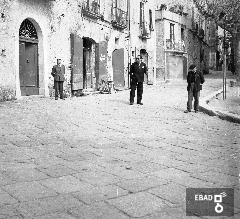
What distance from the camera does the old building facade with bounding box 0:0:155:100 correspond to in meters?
12.0

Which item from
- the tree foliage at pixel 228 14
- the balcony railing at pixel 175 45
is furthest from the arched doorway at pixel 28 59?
the balcony railing at pixel 175 45

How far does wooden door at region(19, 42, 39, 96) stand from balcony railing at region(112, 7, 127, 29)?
6992mm

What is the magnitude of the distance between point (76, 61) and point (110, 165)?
1179 cm

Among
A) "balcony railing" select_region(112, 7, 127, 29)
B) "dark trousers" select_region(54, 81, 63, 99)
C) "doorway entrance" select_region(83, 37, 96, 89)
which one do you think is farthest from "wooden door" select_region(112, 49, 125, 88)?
"dark trousers" select_region(54, 81, 63, 99)

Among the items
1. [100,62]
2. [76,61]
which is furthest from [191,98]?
[100,62]

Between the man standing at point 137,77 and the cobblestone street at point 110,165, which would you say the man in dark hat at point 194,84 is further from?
the man standing at point 137,77

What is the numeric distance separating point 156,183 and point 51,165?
1363mm

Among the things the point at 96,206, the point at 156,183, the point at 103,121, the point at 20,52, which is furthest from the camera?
the point at 20,52

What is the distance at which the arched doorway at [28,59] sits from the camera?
12.9 m

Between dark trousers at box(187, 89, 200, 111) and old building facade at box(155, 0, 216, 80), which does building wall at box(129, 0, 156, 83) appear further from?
dark trousers at box(187, 89, 200, 111)

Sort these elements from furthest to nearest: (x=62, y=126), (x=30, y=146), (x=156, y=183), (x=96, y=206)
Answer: (x=62, y=126)
(x=30, y=146)
(x=156, y=183)
(x=96, y=206)

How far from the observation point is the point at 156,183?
11.4 ft

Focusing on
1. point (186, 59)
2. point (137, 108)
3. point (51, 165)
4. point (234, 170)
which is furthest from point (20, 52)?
point (186, 59)

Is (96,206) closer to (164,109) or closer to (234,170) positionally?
(234,170)
